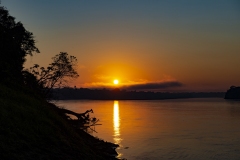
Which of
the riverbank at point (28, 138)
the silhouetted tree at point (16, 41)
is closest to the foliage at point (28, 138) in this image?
the riverbank at point (28, 138)

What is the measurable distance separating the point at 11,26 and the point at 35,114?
35.6 meters

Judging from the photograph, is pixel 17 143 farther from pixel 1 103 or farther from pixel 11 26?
pixel 11 26

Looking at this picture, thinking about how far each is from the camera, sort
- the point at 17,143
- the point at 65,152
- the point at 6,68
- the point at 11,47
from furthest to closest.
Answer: the point at 11,47 < the point at 6,68 < the point at 65,152 < the point at 17,143

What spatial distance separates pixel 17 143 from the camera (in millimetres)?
14500

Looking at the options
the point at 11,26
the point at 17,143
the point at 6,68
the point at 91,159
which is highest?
the point at 11,26

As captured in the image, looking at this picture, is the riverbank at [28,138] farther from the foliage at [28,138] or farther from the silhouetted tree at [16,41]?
the silhouetted tree at [16,41]

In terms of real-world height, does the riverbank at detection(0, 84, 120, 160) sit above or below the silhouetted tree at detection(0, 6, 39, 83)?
below

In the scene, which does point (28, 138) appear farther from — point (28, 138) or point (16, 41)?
point (16, 41)

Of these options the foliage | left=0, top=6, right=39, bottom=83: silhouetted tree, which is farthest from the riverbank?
left=0, top=6, right=39, bottom=83: silhouetted tree

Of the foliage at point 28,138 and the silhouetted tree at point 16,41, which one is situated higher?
the silhouetted tree at point 16,41

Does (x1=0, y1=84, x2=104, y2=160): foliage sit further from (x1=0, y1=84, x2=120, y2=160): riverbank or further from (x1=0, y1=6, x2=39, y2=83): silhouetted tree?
(x1=0, y1=6, x2=39, y2=83): silhouetted tree

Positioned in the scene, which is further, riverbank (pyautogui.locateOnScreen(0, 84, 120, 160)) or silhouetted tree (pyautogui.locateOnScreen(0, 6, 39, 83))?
silhouetted tree (pyautogui.locateOnScreen(0, 6, 39, 83))

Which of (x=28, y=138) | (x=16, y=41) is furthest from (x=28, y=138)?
(x=16, y=41)

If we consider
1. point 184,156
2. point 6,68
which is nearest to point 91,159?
point 6,68
